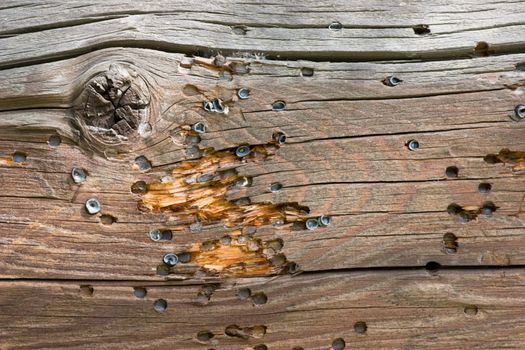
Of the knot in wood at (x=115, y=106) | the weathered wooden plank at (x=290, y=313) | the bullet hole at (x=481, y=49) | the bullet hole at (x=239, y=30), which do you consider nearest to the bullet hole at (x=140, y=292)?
the weathered wooden plank at (x=290, y=313)

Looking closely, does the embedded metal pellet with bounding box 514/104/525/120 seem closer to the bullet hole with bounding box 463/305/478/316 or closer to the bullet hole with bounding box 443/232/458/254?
the bullet hole with bounding box 443/232/458/254

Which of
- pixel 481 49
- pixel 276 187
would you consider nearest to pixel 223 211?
pixel 276 187

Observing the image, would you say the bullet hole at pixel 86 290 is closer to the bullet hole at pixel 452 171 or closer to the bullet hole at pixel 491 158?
the bullet hole at pixel 452 171

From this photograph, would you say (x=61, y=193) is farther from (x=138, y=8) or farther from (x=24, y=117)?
(x=138, y=8)

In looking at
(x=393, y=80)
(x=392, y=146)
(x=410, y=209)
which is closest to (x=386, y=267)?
(x=410, y=209)

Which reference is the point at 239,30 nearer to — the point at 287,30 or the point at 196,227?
the point at 287,30
